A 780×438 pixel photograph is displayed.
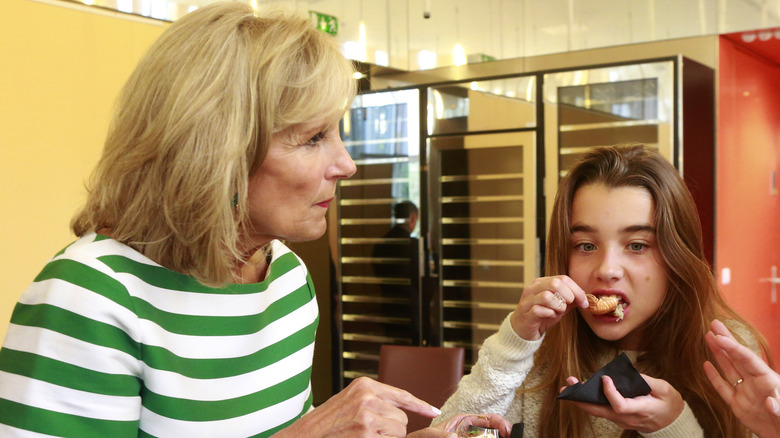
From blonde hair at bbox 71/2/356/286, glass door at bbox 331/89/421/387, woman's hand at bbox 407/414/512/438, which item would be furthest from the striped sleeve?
glass door at bbox 331/89/421/387

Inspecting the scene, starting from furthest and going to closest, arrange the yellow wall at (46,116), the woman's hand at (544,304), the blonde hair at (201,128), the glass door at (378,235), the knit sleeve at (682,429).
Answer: the glass door at (378,235) < the yellow wall at (46,116) < the woman's hand at (544,304) < the knit sleeve at (682,429) < the blonde hair at (201,128)

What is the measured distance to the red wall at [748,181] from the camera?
4.84 metres

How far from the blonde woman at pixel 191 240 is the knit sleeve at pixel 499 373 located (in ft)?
0.95

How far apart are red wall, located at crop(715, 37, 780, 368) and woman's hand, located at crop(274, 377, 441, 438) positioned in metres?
3.94

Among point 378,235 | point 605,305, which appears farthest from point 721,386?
point 378,235

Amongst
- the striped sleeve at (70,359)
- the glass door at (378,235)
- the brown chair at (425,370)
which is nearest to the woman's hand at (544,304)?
the striped sleeve at (70,359)

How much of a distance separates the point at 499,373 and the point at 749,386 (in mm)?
549

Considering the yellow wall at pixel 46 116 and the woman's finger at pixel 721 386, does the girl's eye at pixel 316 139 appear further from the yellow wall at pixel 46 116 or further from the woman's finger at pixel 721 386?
the yellow wall at pixel 46 116

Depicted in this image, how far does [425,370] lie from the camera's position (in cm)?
329

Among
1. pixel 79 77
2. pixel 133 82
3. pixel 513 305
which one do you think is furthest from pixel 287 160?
pixel 513 305

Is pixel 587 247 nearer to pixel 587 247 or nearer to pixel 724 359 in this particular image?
pixel 587 247

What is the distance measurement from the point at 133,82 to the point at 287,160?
1.06ft

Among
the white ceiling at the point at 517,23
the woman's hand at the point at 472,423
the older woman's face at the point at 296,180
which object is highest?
the white ceiling at the point at 517,23

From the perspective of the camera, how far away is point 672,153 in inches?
168
